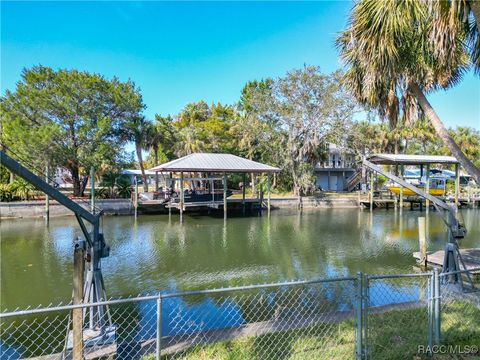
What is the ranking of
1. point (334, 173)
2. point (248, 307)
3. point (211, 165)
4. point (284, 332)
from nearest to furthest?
point (284, 332) → point (248, 307) → point (211, 165) → point (334, 173)

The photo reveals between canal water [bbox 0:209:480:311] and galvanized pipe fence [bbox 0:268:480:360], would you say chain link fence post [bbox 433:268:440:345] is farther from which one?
canal water [bbox 0:209:480:311]

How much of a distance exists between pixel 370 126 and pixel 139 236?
30405mm

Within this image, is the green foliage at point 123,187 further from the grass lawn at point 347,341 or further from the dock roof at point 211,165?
the grass lawn at point 347,341

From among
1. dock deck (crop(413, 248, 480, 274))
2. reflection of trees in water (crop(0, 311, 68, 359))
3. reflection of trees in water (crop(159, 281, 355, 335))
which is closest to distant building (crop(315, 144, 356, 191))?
dock deck (crop(413, 248, 480, 274))

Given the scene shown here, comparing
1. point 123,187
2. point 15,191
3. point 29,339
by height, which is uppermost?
point 123,187

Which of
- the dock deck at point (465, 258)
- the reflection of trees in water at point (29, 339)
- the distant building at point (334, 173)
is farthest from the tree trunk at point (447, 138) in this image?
the distant building at point (334, 173)

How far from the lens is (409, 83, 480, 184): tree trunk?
7.03m

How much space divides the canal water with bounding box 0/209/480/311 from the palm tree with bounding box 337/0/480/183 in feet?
16.6

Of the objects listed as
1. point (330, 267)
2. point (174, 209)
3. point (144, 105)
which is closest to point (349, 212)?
point (174, 209)

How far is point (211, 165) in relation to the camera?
2288 cm

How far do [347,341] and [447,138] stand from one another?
17.6ft

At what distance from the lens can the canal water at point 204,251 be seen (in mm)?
9305

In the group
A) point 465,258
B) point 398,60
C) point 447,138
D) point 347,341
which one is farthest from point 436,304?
point 465,258

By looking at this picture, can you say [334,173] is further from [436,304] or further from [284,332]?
[436,304]
